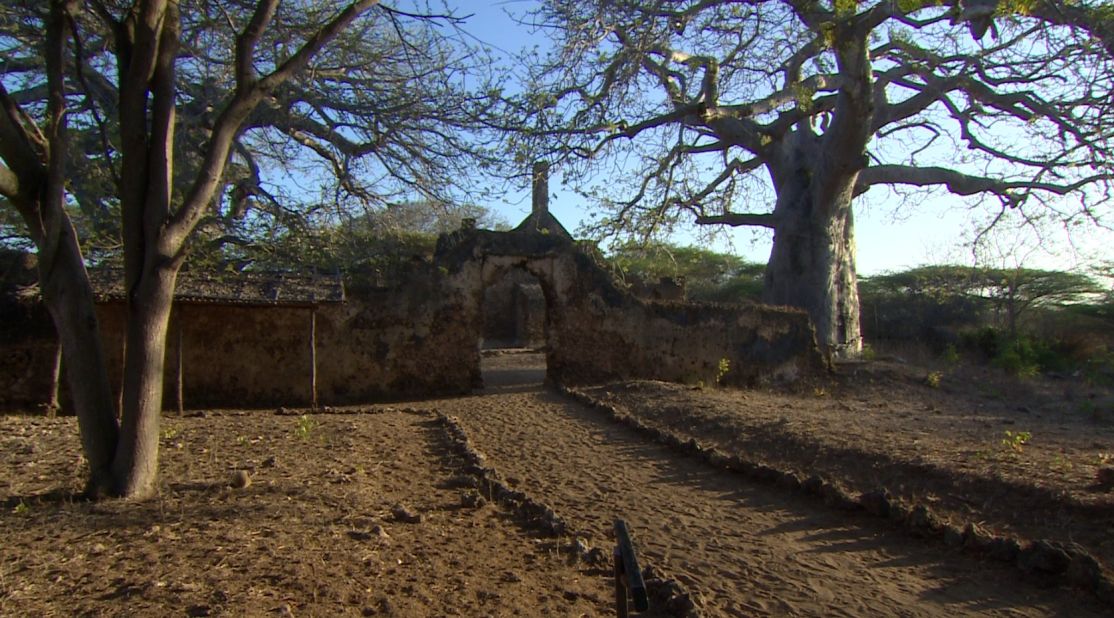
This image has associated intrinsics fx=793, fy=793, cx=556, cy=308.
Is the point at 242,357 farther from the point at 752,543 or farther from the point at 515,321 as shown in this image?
the point at 515,321

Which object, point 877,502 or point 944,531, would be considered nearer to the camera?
point 944,531

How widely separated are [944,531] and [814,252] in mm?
11101

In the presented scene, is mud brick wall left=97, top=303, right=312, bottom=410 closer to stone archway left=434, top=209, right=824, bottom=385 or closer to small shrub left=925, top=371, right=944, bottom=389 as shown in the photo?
stone archway left=434, top=209, right=824, bottom=385

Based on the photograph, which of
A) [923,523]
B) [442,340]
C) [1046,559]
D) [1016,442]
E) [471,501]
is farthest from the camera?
[442,340]

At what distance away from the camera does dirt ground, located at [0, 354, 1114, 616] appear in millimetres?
3863

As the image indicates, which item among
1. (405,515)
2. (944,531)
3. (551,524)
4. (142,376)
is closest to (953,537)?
(944,531)

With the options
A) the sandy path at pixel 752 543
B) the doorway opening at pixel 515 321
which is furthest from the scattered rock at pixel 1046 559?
the doorway opening at pixel 515 321

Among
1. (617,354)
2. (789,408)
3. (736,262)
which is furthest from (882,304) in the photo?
(789,408)

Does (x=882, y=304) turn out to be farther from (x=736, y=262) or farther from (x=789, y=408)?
(x=789, y=408)

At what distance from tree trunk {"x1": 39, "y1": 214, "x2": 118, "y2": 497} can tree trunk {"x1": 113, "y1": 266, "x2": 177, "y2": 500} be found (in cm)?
14

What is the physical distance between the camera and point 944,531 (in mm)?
4887

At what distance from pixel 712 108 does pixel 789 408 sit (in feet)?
13.2

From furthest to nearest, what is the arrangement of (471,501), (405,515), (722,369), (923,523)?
(722,369) < (471,501) < (405,515) < (923,523)

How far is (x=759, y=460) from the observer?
717cm
